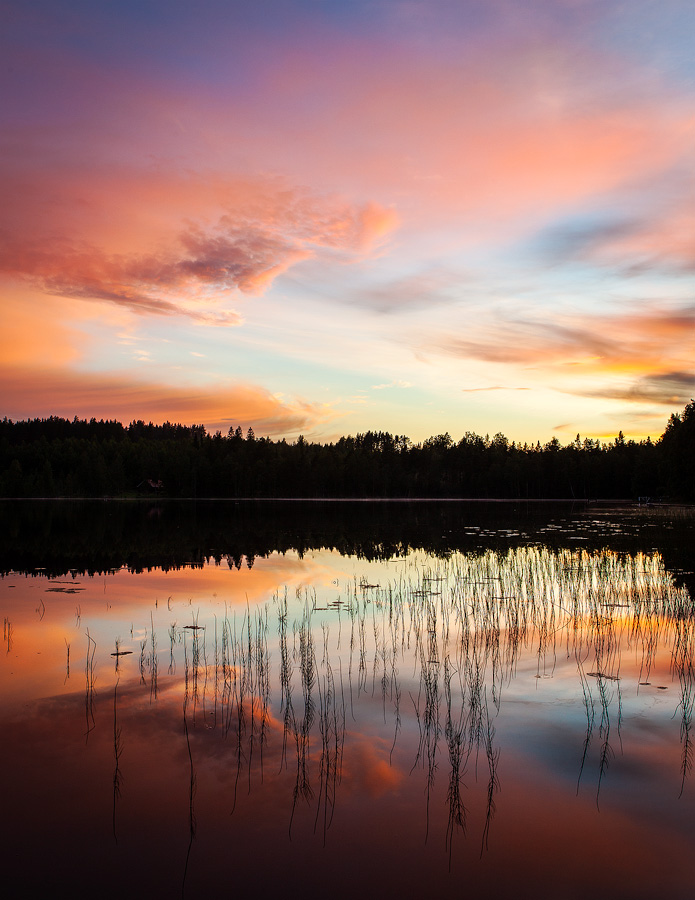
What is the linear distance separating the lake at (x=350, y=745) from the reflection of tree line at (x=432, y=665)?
5 centimetres

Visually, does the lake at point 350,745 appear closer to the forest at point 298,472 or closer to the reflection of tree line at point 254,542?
the reflection of tree line at point 254,542

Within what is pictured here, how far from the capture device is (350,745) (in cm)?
805

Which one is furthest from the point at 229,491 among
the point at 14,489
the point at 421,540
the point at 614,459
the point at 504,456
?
the point at 421,540

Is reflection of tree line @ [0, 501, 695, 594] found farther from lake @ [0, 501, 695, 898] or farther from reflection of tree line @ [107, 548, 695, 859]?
lake @ [0, 501, 695, 898]

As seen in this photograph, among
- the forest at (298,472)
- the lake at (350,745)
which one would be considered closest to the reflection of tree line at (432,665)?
the lake at (350,745)

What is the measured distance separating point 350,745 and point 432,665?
4.02 m

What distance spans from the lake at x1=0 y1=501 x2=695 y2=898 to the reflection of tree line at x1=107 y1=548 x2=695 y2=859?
0.05 metres

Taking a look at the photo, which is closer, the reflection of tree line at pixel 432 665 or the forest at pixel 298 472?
the reflection of tree line at pixel 432 665

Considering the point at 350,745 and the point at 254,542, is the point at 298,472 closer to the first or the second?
the point at 254,542

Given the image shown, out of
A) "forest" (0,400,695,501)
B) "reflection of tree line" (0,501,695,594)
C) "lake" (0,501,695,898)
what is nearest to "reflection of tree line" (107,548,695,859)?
"lake" (0,501,695,898)

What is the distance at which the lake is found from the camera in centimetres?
578

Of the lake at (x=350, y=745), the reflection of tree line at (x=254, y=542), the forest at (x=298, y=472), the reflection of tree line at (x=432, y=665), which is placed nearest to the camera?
the lake at (x=350, y=745)

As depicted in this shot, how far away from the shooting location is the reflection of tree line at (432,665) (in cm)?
764

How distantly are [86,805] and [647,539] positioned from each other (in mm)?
35078
